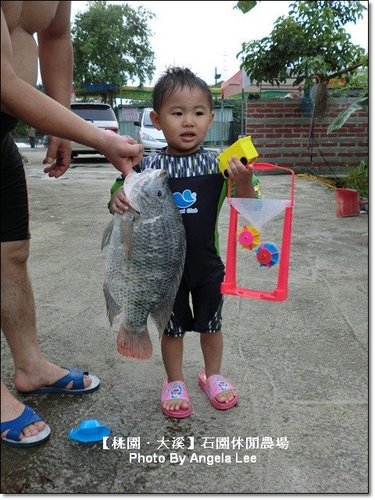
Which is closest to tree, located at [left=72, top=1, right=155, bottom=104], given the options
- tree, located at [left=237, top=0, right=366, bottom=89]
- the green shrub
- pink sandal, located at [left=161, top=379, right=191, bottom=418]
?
pink sandal, located at [left=161, top=379, right=191, bottom=418]

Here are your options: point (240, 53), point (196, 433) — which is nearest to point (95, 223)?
point (196, 433)

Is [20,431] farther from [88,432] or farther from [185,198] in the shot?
[185,198]

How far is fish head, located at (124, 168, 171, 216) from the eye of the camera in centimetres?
144

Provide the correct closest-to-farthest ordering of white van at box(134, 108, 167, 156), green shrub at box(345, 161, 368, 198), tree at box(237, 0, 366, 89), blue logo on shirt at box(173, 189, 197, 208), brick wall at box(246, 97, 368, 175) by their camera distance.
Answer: blue logo on shirt at box(173, 189, 197, 208) < green shrub at box(345, 161, 368, 198) < tree at box(237, 0, 366, 89) < brick wall at box(246, 97, 368, 175) < white van at box(134, 108, 167, 156)

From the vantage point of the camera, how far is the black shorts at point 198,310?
1822mm

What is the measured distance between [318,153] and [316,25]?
2013 mm

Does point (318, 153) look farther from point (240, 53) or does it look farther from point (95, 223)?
point (95, 223)

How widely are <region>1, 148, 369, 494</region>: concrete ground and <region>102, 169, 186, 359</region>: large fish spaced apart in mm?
336

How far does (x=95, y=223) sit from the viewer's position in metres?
4.88

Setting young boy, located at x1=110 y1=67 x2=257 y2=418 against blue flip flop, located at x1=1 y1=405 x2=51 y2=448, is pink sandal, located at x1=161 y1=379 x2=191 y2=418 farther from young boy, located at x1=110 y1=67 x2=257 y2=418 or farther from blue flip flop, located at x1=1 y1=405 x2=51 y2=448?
blue flip flop, located at x1=1 y1=405 x2=51 y2=448

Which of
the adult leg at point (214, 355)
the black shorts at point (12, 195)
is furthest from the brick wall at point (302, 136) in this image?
the black shorts at point (12, 195)

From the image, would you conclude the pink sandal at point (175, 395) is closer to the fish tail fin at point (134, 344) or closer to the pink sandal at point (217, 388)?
the pink sandal at point (217, 388)

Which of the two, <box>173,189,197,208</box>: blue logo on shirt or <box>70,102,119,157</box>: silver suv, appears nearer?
<box>173,189,197,208</box>: blue logo on shirt

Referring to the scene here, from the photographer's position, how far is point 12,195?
161 centimetres
